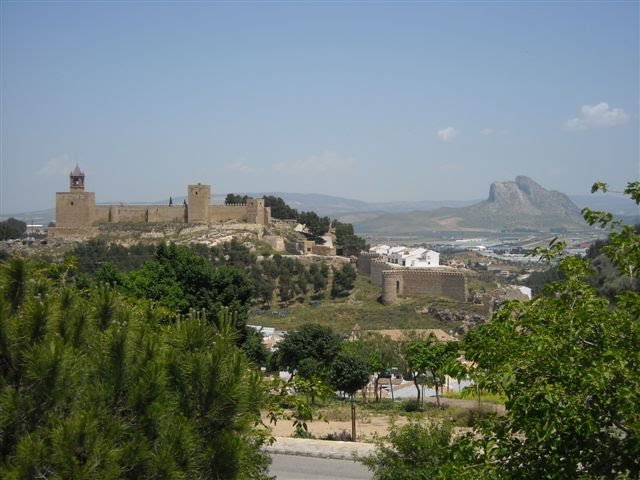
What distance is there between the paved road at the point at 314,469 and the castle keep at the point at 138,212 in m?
38.5

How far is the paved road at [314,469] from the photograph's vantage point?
11000 millimetres

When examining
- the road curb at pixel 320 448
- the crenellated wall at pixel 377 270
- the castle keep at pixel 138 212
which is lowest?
the road curb at pixel 320 448

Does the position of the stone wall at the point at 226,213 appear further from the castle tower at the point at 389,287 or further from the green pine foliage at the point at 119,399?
the green pine foliage at the point at 119,399

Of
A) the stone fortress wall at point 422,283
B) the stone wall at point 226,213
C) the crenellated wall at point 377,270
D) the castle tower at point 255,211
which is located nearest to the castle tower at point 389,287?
the stone fortress wall at point 422,283

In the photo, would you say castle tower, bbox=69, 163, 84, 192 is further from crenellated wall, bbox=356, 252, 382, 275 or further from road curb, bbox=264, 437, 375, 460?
road curb, bbox=264, 437, 375, 460

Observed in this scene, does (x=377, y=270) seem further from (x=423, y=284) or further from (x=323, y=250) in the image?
(x=323, y=250)

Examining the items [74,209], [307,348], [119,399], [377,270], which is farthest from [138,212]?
[119,399]

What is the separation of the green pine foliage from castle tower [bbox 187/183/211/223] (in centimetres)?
4487

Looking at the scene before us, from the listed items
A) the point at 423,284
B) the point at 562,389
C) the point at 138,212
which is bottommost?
the point at 423,284

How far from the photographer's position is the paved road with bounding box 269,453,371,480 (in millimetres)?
11000

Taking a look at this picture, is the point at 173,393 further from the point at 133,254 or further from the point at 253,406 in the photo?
the point at 133,254

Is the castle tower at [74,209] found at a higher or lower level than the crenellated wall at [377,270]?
higher

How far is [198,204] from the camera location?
165 feet

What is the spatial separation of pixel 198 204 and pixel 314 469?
40.1 metres
